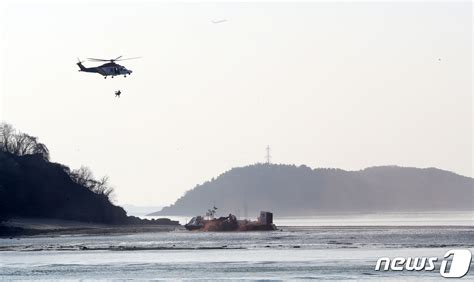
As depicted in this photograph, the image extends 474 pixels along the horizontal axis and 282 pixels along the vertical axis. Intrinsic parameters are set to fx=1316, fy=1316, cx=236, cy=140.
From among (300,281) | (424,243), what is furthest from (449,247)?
(300,281)

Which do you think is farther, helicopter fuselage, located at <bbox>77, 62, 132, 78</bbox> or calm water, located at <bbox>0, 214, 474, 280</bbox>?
helicopter fuselage, located at <bbox>77, 62, 132, 78</bbox>

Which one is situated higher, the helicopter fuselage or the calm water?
the helicopter fuselage

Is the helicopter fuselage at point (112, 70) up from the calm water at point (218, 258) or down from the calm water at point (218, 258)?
up

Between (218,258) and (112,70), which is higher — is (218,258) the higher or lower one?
the lower one

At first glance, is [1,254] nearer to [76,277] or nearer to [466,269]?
[76,277]

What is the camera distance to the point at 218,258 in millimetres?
115375

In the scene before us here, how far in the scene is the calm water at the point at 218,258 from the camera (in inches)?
3777

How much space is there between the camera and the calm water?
315ft

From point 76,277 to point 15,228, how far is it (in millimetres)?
88662

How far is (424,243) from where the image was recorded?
13575 centimetres

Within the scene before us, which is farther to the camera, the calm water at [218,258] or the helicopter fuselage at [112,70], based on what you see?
the helicopter fuselage at [112,70]

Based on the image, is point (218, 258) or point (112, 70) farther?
point (112, 70)

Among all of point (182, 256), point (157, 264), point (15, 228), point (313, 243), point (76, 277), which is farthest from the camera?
point (15, 228)

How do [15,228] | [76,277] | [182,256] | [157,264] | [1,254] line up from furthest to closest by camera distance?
1. [15,228]
2. [1,254]
3. [182,256]
4. [157,264]
5. [76,277]
